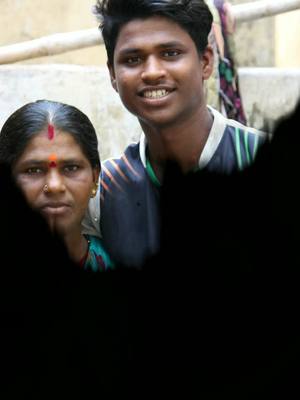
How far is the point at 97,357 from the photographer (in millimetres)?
407

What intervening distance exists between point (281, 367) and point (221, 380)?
0.03m

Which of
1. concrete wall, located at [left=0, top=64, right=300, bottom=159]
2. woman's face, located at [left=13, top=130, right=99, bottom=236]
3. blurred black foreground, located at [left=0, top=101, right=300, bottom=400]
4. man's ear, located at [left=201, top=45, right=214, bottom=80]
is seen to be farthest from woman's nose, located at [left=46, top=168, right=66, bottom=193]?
concrete wall, located at [left=0, top=64, right=300, bottom=159]

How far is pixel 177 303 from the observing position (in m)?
0.41

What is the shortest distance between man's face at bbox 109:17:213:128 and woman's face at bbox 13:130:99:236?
0.14 metres

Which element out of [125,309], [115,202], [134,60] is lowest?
[115,202]

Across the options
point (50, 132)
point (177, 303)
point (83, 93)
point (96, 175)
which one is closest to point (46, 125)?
point (50, 132)

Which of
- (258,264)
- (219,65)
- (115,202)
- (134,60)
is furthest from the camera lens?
(219,65)

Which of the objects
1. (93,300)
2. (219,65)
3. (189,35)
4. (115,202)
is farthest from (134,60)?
(93,300)

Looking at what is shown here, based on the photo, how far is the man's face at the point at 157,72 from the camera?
1.55m

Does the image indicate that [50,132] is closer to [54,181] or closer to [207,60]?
[54,181]

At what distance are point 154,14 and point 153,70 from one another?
0.11 meters

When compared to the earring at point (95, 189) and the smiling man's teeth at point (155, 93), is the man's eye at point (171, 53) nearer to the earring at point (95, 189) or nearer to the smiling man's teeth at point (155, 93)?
the smiling man's teeth at point (155, 93)

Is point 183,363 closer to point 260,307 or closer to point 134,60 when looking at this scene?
point 260,307

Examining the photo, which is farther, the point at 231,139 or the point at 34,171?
the point at 231,139
